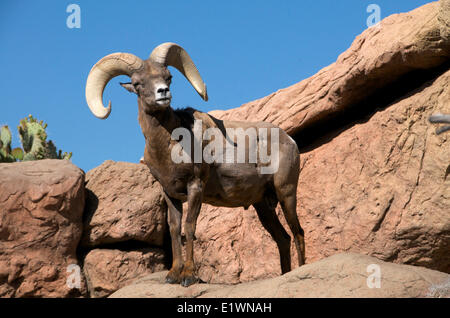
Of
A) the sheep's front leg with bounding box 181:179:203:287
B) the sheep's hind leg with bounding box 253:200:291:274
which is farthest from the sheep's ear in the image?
the sheep's hind leg with bounding box 253:200:291:274

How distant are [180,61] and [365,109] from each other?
3.67 meters

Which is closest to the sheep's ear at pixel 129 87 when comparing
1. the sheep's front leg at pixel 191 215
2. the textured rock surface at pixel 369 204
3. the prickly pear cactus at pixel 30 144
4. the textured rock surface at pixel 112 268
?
the sheep's front leg at pixel 191 215

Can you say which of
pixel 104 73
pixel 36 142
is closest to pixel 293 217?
pixel 104 73

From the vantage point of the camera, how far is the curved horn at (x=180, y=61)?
709 cm

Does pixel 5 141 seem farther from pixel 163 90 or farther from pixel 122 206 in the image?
pixel 163 90

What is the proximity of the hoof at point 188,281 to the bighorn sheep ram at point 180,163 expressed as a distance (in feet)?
0.04

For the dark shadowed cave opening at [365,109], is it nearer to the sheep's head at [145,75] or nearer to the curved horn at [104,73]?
the sheep's head at [145,75]

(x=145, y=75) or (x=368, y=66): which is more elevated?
(x=368, y=66)

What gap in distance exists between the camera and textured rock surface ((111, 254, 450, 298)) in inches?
210

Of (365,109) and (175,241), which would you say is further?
(365,109)

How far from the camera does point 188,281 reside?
6.45 metres

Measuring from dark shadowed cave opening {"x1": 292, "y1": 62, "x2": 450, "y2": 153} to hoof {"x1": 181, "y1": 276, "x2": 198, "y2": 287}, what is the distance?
13.7 feet

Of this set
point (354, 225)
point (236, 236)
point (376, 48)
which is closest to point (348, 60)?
Answer: point (376, 48)
